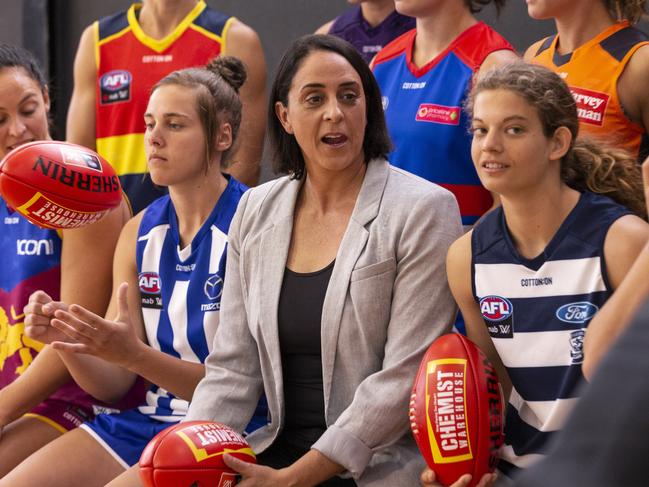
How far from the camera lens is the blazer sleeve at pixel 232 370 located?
2.26 metres

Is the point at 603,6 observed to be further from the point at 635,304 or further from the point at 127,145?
the point at 127,145

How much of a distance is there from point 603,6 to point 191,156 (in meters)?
1.09

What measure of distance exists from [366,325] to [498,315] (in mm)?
276

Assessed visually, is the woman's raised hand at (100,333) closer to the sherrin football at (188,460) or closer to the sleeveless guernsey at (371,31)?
the sherrin football at (188,460)

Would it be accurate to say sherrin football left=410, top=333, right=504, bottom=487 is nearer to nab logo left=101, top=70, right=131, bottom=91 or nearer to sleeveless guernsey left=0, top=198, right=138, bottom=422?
sleeveless guernsey left=0, top=198, right=138, bottom=422

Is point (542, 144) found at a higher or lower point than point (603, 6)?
lower

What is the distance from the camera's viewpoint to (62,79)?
469 cm

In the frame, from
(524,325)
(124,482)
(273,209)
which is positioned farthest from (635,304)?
(124,482)

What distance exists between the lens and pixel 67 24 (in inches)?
184

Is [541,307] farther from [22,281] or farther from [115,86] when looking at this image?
[115,86]

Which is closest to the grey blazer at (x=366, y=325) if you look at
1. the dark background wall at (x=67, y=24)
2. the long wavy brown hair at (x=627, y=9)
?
the long wavy brown hair at (x=627, y=9)

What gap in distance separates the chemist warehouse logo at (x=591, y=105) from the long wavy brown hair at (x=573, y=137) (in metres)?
0.31

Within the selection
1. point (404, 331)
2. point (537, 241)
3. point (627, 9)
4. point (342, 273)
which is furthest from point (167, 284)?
point (627, 9)

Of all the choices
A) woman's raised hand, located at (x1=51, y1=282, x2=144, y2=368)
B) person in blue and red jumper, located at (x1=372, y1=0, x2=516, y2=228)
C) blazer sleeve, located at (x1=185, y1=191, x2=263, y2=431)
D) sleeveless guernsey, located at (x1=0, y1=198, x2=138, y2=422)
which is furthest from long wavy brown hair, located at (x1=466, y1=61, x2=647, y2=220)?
sleeveless guernsey, located at (x1=0, y1=198, x2=138, y2=422)
